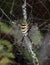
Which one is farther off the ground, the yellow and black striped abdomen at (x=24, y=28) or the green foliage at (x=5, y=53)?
the yellow and black striped abdomen at (x=24, y=28)

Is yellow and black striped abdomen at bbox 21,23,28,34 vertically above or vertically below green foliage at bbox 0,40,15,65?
above

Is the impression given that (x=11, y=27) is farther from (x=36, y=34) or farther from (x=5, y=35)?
(x=36, y=34)

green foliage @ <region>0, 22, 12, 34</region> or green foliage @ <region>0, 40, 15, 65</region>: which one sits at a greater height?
green foliage @ <region>0, 22, 12, 34</region>

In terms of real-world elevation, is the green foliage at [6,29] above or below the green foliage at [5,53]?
above

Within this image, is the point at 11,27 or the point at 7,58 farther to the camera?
the point at 11,27

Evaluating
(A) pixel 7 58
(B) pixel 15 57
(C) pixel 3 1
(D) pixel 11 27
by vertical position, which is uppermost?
(C) pixel 3 1

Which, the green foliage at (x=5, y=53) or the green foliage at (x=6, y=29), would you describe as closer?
the green foliage at (x=5, y=53)

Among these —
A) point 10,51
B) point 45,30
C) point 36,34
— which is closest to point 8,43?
point 10,51

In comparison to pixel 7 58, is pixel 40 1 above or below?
above

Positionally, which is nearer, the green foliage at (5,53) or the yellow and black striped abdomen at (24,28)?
the green foliage at (5,53)

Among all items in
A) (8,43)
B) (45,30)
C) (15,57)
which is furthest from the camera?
(45,30)

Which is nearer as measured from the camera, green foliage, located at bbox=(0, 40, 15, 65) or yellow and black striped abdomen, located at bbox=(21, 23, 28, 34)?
green foliage, located at bbox=(0, 40, 15, 65)
